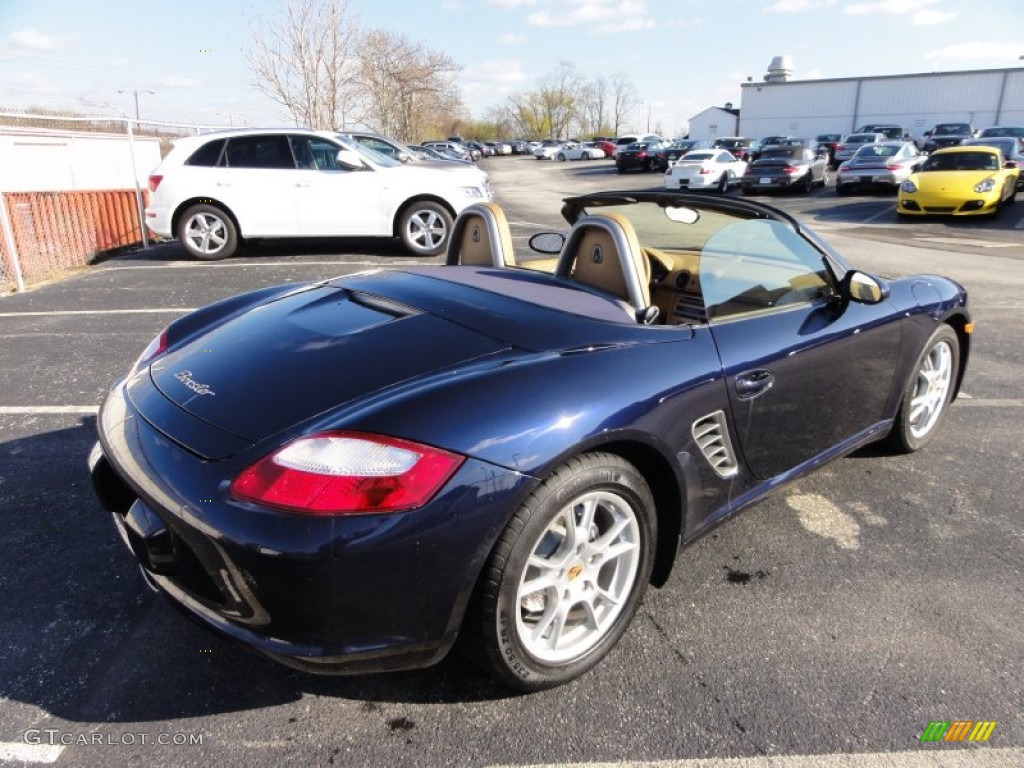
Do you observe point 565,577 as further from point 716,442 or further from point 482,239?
point 482,239

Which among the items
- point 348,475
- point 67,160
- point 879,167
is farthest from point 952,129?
point 348,475

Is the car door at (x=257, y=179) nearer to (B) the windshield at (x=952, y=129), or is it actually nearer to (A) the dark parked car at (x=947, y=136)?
(A) the dark parked car at (x=947, y=136)

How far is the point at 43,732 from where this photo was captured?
75.1 inches

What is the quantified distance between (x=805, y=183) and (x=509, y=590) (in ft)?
73.8

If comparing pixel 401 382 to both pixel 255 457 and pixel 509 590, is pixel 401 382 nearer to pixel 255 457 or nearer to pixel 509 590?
pixel 255 457

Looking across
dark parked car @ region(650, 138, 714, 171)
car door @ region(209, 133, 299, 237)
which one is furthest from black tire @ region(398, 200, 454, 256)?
dark parked car @ region(650, 138, 714, 171)

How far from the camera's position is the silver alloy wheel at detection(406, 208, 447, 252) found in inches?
383

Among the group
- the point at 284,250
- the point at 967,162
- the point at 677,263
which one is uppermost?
the point at 967,162

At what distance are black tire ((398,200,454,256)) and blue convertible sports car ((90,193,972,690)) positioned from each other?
685 centimetres

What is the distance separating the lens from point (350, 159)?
9516 mm

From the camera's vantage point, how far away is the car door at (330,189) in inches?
375

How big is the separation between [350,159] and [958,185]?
12139mm

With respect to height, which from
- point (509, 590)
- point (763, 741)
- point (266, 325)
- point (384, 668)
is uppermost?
point (266, 325)

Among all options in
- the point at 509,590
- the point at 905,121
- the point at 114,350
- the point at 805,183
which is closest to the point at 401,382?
the point at 509,590
